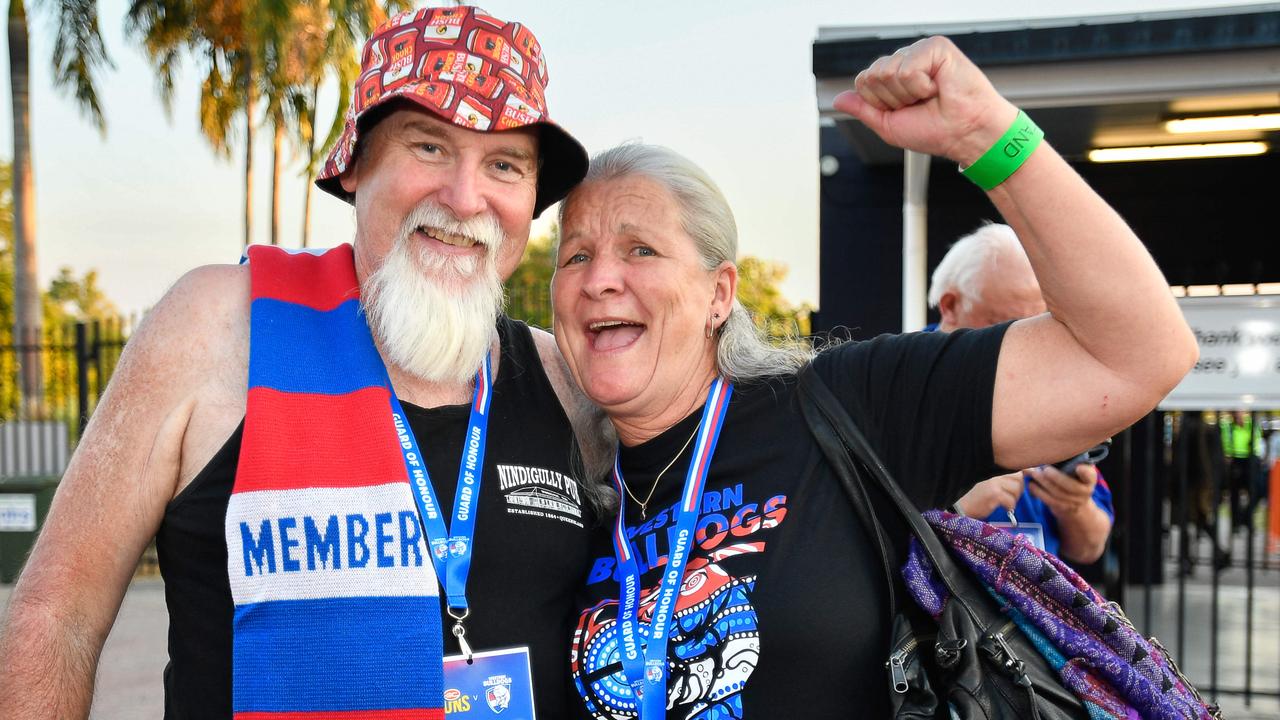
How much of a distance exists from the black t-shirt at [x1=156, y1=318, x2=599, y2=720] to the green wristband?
A: 3.60ft

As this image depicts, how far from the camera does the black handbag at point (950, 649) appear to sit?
5.72ft

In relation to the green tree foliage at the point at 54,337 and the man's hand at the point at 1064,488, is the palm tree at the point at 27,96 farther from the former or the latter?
the man's hand at the point at 1064,488

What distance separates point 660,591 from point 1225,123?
6.48 m

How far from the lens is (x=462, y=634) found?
1967 mm

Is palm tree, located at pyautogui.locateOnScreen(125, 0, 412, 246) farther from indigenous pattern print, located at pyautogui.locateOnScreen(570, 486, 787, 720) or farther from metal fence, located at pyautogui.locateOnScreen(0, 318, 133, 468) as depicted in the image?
indigenous pattern print, located at pyautogui.locateOnScreen(570, 486, 787, 720)

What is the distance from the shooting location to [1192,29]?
17.0 feet

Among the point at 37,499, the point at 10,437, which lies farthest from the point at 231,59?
the point at 37,499

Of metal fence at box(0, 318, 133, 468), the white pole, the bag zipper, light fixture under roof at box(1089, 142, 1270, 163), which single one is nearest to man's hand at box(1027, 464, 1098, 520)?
the bag zipper

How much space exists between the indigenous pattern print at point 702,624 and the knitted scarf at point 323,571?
0.33 meters

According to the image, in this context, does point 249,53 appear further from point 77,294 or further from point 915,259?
point 77,294

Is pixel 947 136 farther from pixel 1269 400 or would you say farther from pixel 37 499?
pixel 37 499

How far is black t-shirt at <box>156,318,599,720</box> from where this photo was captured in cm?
196

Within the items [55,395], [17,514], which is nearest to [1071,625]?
[17,514]

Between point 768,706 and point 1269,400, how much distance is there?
4.43 meters
